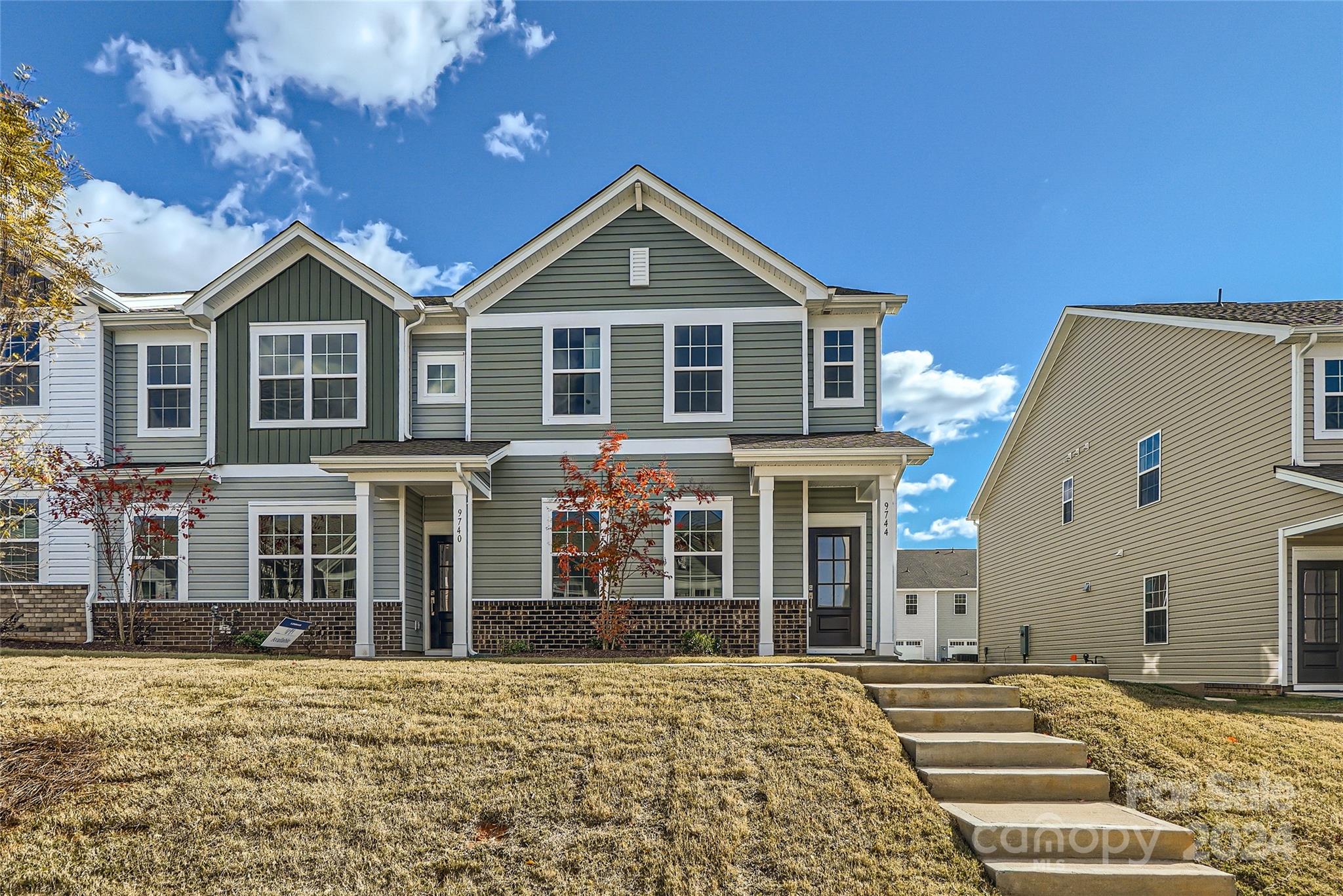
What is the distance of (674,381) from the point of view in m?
13.8

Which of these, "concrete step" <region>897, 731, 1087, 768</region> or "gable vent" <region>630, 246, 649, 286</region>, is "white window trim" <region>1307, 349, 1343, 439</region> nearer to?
"concrete step" <region>897, 731, 1087, 768</region>

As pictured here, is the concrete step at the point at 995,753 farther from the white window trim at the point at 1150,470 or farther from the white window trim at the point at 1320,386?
the white window trim at the point at 1150,470

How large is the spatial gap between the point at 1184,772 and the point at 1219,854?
1.05m

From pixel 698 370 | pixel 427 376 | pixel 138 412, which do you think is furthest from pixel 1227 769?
pixel 138 412

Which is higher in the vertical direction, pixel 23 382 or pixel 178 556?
pixel 23 382

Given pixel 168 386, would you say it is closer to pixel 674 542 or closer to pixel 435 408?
pixel 435 408

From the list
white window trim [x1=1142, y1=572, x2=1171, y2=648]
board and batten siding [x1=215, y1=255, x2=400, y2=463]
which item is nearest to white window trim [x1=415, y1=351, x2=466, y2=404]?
board and batten siding [x1=215, y1=255, x2=400, y2=463]

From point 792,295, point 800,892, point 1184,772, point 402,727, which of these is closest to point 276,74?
point 792,295

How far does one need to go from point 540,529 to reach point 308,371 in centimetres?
472

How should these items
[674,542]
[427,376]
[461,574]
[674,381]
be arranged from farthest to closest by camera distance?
[427,376] < [674,381] < [674,542] < [461,574]

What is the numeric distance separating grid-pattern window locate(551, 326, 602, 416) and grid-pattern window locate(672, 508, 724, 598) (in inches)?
91.2

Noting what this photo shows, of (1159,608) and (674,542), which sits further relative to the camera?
(1159,608)

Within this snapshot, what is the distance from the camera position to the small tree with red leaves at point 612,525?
11711 millimetres

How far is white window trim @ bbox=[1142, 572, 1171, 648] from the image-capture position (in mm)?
14156
